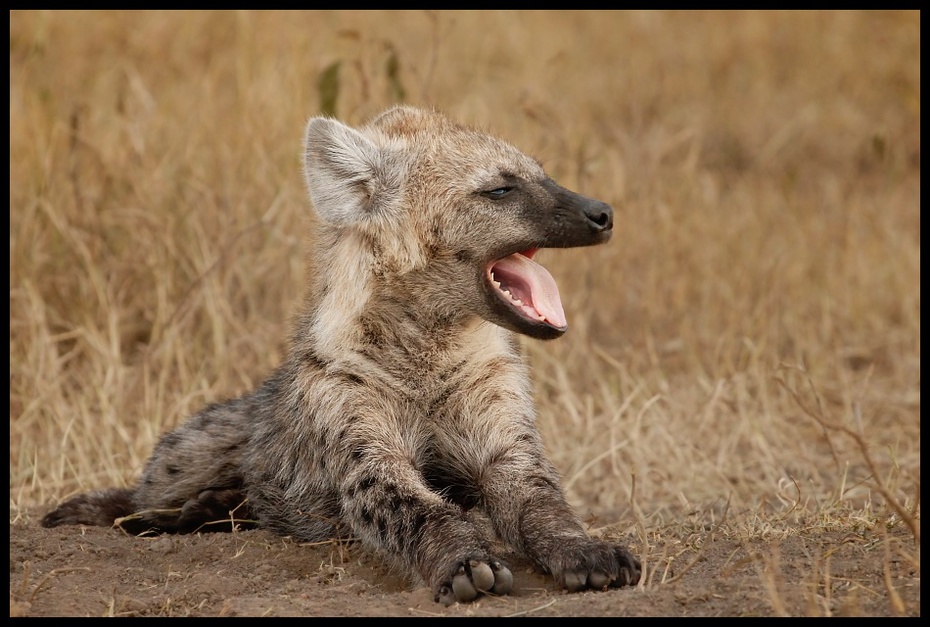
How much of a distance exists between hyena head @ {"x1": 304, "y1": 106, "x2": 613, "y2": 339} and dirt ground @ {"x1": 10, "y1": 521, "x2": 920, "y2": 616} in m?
0.84

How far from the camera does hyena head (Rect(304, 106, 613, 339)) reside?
13.7 feet

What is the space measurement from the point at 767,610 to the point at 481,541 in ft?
2.84

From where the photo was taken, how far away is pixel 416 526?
147 inches

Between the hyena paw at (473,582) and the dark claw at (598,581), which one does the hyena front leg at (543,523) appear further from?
the hyena paw at (473,582)

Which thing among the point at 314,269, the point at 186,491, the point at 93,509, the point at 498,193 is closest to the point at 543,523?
the point at 498,193

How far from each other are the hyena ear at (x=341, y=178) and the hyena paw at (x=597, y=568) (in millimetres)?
1383

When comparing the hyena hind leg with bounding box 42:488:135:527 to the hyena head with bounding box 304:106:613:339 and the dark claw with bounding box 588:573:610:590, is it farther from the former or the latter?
the dark claw with bounding box 588:573:610:590

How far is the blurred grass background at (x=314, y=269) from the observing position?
5703mm

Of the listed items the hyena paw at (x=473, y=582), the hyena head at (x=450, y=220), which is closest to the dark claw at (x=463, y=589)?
the hyena paw at (x=473, y=582)

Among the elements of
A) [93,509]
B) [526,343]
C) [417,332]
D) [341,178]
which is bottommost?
[93,509]

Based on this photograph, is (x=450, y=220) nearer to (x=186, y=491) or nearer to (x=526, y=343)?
(x=186, y=491)

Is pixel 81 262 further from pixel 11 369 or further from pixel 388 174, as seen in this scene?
pixel 388 174

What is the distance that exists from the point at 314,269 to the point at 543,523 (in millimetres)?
1267

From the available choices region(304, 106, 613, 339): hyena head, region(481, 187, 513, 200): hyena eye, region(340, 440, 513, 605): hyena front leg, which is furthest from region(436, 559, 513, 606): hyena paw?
region(481, 187, 513, 200): hyena eye
